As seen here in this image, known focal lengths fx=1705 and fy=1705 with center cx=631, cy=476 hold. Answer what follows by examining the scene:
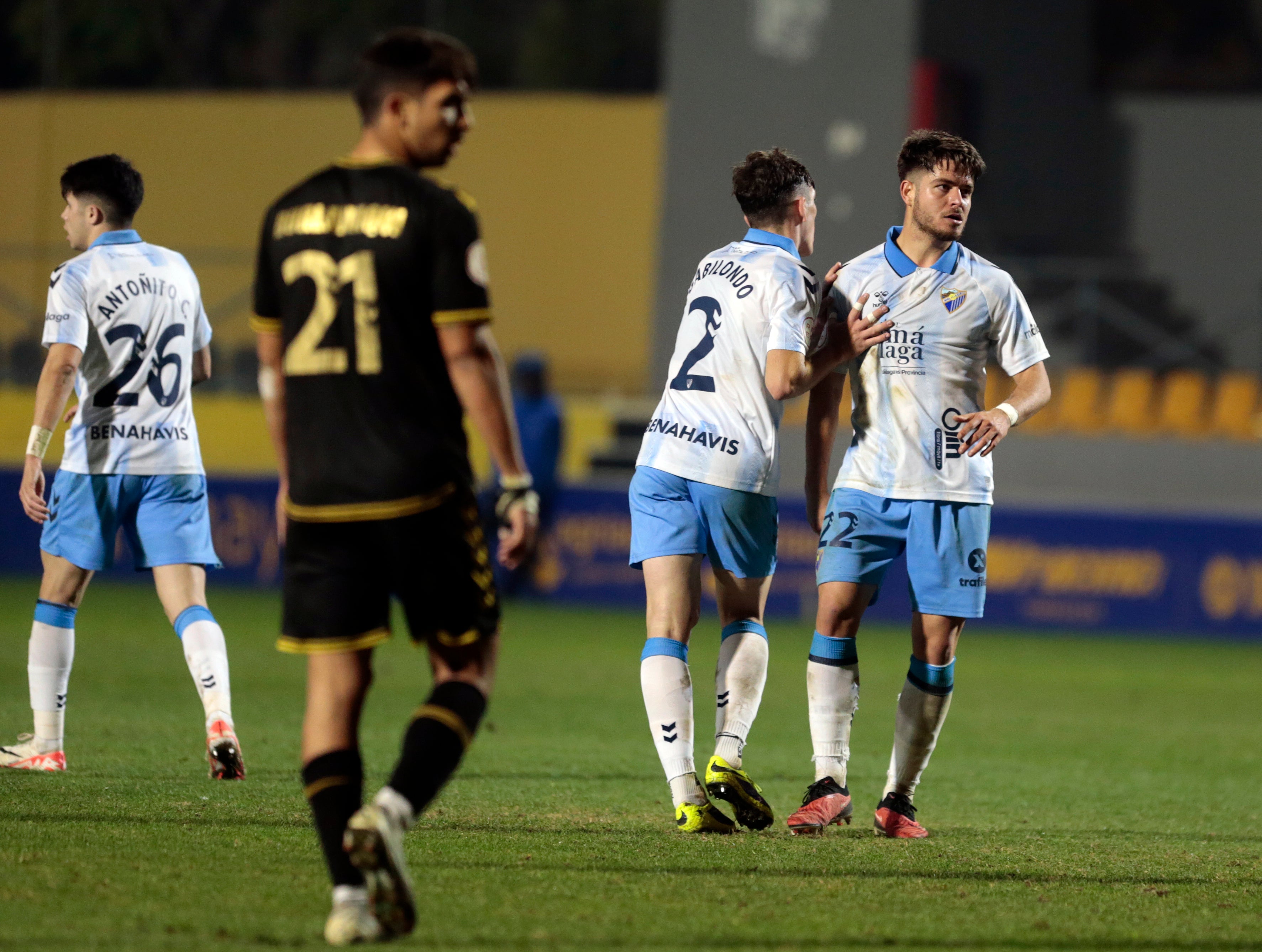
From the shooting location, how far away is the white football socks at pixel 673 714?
5.58 meters

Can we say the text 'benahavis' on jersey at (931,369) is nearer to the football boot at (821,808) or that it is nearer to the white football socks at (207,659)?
the football boot at (821,808)

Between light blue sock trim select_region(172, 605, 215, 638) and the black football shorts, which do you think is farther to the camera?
light blue sock trim select_region(172, 605, 215, 638)

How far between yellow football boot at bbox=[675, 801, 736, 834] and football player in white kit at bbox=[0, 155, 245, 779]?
1.76m

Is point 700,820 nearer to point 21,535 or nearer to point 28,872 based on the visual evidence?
point 28,872

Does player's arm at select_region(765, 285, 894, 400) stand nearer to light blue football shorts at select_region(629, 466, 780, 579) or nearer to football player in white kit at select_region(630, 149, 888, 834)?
football player in white kit at select_region(630, 149, 888, 834)

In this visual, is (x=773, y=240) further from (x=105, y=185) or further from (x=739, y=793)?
(x=105, y=185)

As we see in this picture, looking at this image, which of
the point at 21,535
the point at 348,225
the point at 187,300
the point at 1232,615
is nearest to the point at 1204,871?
the point at 348,225

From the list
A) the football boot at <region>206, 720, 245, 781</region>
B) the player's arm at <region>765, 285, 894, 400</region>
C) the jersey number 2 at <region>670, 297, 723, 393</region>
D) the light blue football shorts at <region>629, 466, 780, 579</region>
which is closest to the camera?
the player's arm at <region>765, 285, 894, 400</region>

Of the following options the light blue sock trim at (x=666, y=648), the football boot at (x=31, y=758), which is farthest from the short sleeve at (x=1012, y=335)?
the football boot at (x=31, y=758)

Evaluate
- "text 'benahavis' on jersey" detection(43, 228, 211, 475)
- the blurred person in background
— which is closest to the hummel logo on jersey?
"text 'benahavis' on jersey" detection(43, 228, 211, 475)

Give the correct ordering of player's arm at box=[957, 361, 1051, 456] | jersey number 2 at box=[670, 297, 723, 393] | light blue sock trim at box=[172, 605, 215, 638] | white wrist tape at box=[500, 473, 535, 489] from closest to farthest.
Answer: white wrist tape at box=[500, 473, 535, 489] → player's arm at box=[957, 361, 1051, 456] → jersey number 2 at box=[670, 297, 723, 393] → light blue sock trim at box=[172, 605, 215, 638]

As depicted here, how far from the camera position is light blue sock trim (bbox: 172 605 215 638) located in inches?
254

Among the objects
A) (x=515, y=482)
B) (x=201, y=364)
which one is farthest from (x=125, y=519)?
(x=515, y=482)

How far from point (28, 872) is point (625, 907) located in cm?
157
